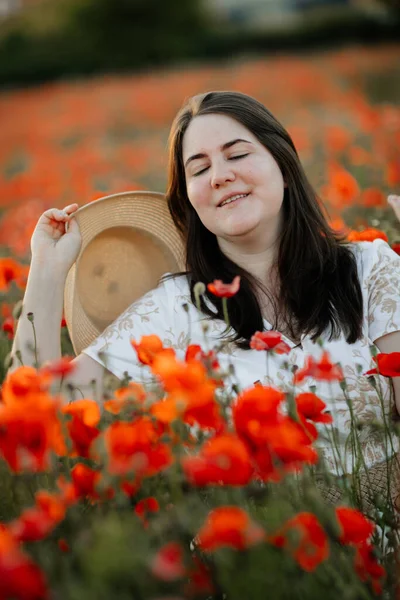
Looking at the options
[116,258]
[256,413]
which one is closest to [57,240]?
[116,258]

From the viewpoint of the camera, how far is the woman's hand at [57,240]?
8.23 feet

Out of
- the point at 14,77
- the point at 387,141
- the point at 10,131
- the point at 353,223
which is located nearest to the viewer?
the point at 353,223

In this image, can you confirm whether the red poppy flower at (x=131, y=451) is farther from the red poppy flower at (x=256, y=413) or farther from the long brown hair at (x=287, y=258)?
the long brown hair at (x=287, y=258)

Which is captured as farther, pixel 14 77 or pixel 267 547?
pixel 14 77

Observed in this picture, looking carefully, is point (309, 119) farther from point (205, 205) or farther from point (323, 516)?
point (323, 516)

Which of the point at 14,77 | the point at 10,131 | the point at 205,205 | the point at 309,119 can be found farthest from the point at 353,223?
the point at 14,77

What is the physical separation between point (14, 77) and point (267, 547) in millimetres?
19456

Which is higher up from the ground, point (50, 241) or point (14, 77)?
point (14, 77)

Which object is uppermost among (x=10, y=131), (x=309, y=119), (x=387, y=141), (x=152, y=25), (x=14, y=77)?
(x=152, y=25)

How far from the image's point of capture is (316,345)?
2334 mm

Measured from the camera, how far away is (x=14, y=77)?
64.1 ft

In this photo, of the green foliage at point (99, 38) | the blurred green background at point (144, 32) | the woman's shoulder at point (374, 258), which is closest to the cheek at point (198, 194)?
the woman's shoulder at point (374, 258)

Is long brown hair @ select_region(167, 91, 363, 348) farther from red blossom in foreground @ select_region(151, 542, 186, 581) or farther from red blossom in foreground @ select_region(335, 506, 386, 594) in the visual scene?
red blossom in foreground @ select_region(151, 542, 186, 581)

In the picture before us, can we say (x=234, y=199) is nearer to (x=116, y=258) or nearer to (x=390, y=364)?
(x=116, y=258)
